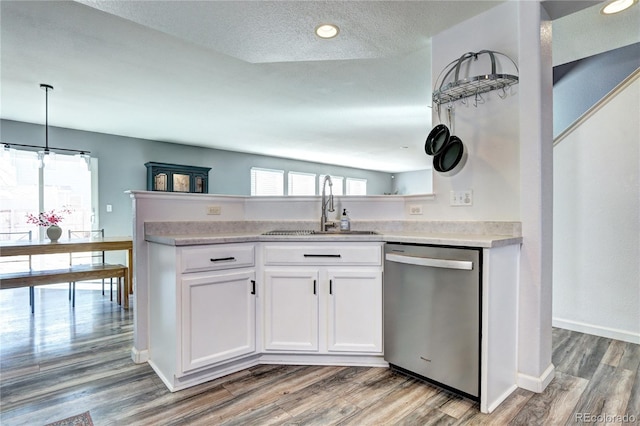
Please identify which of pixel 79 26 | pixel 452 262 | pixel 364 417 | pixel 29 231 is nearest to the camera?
pixel 364 417

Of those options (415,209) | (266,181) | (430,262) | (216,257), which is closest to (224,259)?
(216,257)

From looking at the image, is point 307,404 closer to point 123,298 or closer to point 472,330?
point 472,330

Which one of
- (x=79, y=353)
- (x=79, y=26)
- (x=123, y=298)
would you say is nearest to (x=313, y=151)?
(x=123, y=298)

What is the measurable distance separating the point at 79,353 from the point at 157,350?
2.64 feet

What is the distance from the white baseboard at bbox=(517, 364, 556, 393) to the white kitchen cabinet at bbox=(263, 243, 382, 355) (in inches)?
32.2

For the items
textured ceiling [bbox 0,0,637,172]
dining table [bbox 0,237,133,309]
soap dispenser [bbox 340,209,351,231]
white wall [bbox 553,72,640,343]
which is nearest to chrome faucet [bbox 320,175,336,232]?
soap dispenser [bbox 340,209,351,231]

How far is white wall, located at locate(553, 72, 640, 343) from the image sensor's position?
2650mm

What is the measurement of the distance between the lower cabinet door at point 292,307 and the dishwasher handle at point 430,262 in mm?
527

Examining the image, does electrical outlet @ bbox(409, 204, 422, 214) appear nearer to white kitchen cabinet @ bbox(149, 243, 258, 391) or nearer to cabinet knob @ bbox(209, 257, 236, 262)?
white kitchen cabinet @ bbox(149, 243, 258, 391)

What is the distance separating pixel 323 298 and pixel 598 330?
2.39 meters

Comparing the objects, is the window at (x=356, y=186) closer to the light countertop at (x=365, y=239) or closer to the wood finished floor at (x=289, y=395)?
the wood finished floor at (x=289, y=395)

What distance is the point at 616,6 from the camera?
2.25 meters

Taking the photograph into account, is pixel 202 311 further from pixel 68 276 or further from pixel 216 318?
pixel 68 276

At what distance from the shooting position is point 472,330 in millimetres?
1730
